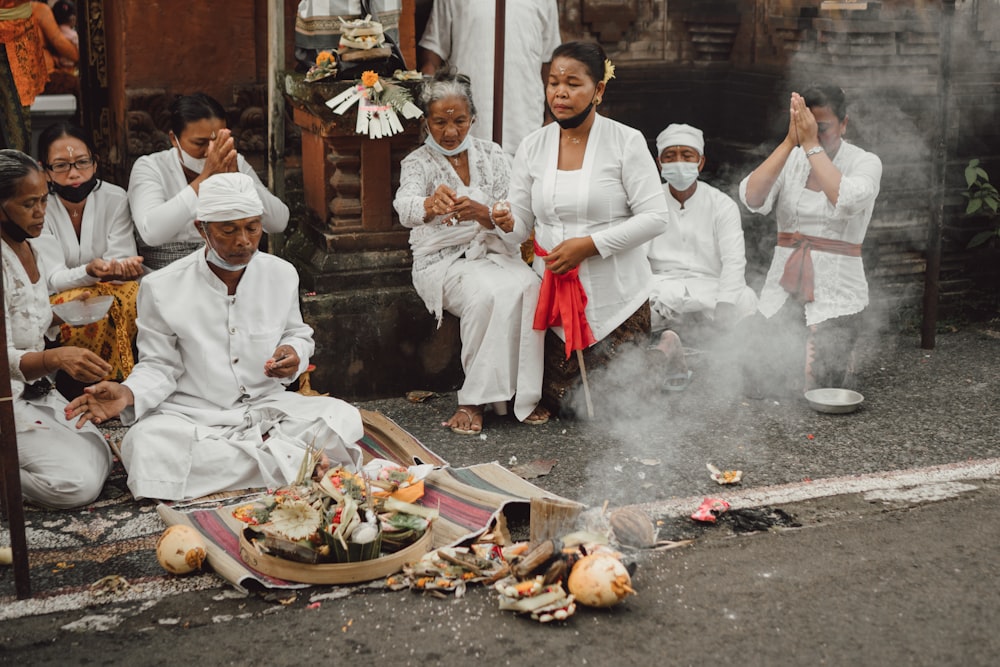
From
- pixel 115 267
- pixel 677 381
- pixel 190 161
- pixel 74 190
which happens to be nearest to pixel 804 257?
pixel 677 381

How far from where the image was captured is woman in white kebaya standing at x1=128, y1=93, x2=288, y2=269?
6359 mm

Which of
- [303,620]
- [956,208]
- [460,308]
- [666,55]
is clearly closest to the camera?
[303,620]

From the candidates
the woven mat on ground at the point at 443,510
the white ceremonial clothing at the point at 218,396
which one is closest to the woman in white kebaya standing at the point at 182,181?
the white ceremonial clothing at the point at 218,396

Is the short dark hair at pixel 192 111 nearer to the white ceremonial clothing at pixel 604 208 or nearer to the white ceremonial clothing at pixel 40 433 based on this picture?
the white ceremonial clothing at pixel 40 433

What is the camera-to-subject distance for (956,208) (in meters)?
8.78

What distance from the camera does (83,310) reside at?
6102mm

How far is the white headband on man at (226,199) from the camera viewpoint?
5363mm

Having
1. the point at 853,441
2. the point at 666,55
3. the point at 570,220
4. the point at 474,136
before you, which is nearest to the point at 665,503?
the point at 853,441

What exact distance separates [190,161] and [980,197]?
18.1 feet

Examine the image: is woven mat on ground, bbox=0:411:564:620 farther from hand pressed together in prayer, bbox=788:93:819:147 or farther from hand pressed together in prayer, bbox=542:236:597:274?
hand pressed together in prayer, bbox=788:93:819:147

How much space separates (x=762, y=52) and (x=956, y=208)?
6.09 feet

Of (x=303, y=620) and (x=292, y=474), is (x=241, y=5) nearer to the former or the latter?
(x=292, y=474)

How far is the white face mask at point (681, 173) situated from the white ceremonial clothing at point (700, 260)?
8 centimetres

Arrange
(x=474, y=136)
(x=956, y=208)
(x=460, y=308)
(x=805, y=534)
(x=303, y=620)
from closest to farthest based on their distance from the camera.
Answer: (x=303, y=620) → (x=805, y=534) → (x=460, y=308) → (x=474, y=136) → (x=956, y=208)
